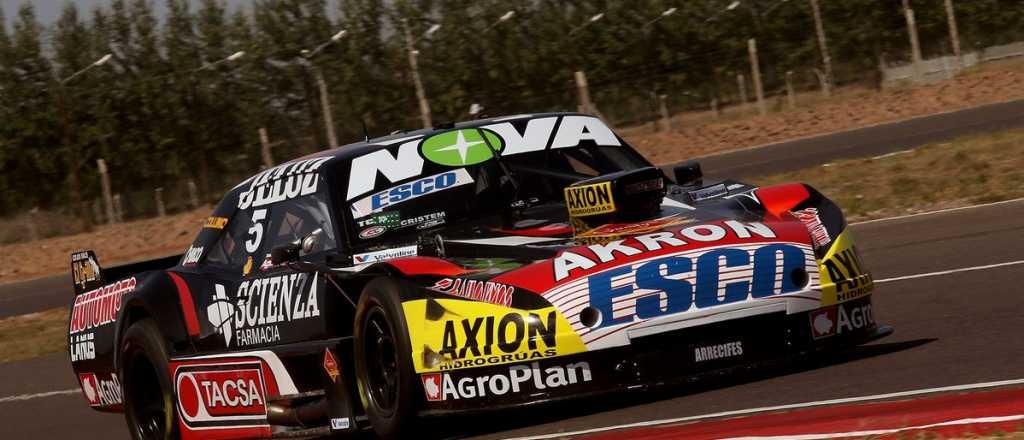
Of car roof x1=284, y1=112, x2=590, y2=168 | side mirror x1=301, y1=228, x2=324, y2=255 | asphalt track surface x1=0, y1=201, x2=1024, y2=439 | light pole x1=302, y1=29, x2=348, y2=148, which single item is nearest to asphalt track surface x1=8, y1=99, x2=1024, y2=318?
light pole x1=302, y1=29, x2=348, y2=148

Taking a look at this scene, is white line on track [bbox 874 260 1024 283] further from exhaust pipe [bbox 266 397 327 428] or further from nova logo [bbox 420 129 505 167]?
exhaust pipe [bbox 266 397 327 428]

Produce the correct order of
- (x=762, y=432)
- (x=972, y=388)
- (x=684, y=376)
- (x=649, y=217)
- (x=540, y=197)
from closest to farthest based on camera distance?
(x=762, y=432) → (x=972, y=388) → (x=684, y=376) → (x=649, y=217) → (x=540, y=197)

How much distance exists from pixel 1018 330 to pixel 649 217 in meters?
1.78

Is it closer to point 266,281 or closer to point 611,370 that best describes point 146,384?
point 266,281

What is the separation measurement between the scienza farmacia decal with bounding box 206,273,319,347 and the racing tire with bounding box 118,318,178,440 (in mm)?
402

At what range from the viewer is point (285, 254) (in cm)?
697

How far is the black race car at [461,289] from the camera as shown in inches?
229

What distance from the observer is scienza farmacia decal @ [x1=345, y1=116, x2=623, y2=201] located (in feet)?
24.0

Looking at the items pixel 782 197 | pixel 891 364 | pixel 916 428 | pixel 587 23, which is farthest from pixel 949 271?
pixel 587 23

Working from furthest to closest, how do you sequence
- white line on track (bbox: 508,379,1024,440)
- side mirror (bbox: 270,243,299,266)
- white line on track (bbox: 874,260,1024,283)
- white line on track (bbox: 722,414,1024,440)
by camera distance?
white line on track (bbox: 874,260,1024,283) < side mirror (bbox: 270,243,299,266) < white line on track (bbox: 508,379,1024,440) < white line on track (bbox: 722,414,1024,440)

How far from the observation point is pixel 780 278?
600 centimetres

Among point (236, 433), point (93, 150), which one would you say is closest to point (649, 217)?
point (236, 433)

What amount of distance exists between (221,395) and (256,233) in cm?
84

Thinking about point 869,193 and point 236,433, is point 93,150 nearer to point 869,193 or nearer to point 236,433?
point 869,193
